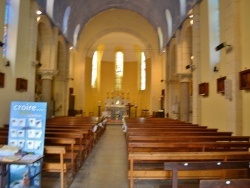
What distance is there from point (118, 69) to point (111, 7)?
730 centimetres

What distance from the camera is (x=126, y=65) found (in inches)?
982

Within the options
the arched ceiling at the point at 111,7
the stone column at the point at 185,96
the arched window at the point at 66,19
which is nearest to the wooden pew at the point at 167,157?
the arched ceiling at the point at 111,7

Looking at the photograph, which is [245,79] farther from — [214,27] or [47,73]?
[47,73]

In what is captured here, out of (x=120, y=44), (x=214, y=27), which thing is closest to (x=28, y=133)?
(x=214, y=27)

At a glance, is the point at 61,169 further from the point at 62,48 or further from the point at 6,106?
the point at 62,48

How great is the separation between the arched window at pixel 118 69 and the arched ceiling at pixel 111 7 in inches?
255

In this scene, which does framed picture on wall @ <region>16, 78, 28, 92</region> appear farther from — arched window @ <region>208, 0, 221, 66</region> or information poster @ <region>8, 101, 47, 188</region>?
arched window @ <region>208, 0, 221, 66</region>

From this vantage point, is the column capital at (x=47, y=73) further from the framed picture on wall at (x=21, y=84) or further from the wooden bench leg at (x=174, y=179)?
the wooden bench leg at (x=174, y=179)

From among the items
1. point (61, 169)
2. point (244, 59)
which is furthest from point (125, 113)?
point (61, 169)

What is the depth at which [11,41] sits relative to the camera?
27.9 ft

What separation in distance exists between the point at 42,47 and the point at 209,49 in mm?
7957

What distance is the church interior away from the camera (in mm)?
6703

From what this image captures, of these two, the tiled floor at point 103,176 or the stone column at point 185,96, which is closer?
the tiled floor at point 103,176

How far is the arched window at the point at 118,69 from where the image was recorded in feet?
80.4
